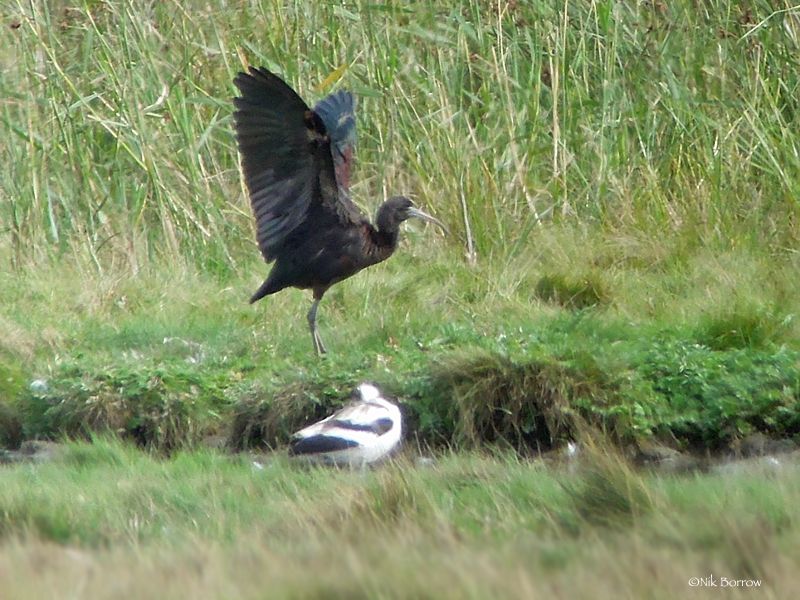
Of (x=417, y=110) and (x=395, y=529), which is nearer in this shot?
(x=395, y=529)

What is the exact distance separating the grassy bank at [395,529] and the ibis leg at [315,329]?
4.64 ft

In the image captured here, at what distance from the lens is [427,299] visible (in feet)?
26.6

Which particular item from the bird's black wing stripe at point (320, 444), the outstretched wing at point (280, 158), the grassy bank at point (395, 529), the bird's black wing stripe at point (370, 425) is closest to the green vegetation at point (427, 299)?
the grassy bank at point (395, 529)

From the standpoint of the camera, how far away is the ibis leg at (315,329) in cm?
725

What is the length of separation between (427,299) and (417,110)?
6.65 feet

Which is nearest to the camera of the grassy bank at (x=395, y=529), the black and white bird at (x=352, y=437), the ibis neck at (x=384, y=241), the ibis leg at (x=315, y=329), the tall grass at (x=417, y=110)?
the grassy bank at (x=395, y=529)

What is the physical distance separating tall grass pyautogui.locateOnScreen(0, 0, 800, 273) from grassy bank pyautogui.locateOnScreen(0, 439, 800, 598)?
3.64 meters

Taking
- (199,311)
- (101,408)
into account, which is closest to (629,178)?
(199,311)

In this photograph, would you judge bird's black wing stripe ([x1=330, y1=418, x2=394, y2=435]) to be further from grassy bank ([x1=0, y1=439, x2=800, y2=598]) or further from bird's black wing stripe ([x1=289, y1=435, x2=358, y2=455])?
grassy bank ([x1=0, y1=439, x2=800, y2=598])

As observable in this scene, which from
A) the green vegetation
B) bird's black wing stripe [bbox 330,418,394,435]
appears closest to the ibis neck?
the green vegetation

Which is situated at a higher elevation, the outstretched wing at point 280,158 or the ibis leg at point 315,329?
the outstretched wing at point 280,158

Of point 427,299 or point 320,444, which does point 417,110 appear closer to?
point 427,299

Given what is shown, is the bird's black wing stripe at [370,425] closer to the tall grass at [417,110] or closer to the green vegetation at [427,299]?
the green vegetation at [427,299]

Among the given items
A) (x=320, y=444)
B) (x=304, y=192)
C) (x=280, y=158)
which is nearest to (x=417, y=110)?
(x=304, y=192)
